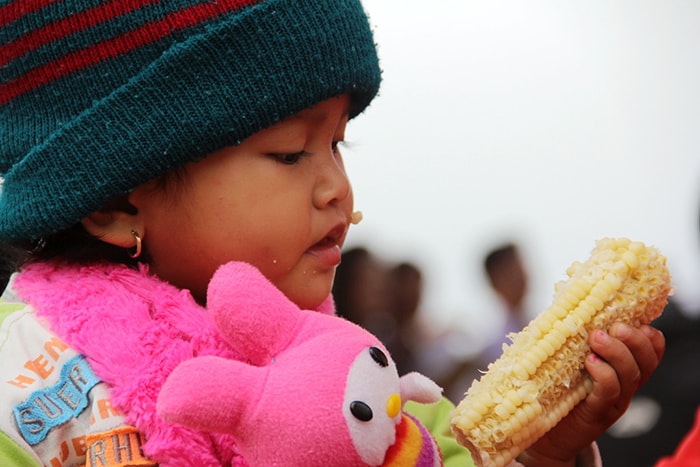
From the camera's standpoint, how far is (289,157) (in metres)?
1.07

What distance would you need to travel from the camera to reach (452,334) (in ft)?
10.9

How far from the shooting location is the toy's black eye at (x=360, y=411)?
766 millimetres

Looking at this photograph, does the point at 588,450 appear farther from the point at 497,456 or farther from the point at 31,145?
the point at 31,145

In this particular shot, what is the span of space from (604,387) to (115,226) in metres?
0.72

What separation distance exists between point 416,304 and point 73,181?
2547 mm

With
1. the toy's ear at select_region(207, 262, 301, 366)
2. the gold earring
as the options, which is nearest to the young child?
the gold earring

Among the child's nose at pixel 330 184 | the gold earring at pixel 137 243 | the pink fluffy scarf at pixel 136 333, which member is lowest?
the pink fluffy scarf at pixel 136 333

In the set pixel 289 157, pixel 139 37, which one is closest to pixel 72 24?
pixel 139 37

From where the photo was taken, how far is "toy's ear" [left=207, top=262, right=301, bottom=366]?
794mm

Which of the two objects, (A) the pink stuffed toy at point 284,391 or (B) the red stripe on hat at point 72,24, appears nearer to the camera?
(A) the pink stuffed toy at point 284,391

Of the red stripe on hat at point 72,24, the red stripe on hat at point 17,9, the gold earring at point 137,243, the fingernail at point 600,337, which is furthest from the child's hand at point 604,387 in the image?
the red stripe on hat at point 17,9

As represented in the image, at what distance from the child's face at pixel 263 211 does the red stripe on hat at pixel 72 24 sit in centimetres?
22

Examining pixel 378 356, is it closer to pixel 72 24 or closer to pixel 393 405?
pixel 393 405

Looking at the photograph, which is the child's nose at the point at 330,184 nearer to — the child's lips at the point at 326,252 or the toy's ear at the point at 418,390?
the child's lips at the point at 326,252
